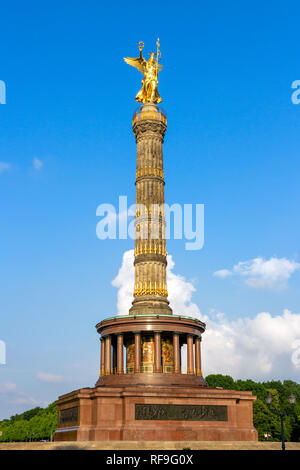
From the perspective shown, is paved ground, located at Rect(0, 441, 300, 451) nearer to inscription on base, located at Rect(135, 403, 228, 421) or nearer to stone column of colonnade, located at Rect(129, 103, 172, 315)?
inscription on base, located at Rect(135, 403, 228, 421)

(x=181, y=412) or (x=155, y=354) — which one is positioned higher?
(x=155, y=354)

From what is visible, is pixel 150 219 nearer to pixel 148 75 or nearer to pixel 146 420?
pixel 148 75

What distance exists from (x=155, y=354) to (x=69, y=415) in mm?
6909

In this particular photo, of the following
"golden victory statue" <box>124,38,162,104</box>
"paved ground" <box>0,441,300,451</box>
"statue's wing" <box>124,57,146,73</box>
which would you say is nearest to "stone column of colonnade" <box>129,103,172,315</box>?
"golden victory statue" <box>124,38,162,104</box>

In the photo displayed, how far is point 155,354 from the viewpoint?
35.2 meters

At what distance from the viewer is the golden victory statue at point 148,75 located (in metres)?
45.3

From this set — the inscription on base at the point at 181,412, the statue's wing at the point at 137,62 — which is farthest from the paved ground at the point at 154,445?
the statue's wing at the point at 137,62

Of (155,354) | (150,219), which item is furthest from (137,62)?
(155,354)

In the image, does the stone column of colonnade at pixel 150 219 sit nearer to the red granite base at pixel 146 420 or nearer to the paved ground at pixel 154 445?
the red granite base at pixel 146 420

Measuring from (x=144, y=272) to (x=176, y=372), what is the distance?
8104mm

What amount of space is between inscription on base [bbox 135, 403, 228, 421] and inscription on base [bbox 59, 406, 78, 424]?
4.40m

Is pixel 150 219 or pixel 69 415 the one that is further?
pixel 150 219

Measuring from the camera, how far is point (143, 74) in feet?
151

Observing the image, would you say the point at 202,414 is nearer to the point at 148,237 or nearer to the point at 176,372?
the point at 176,372
